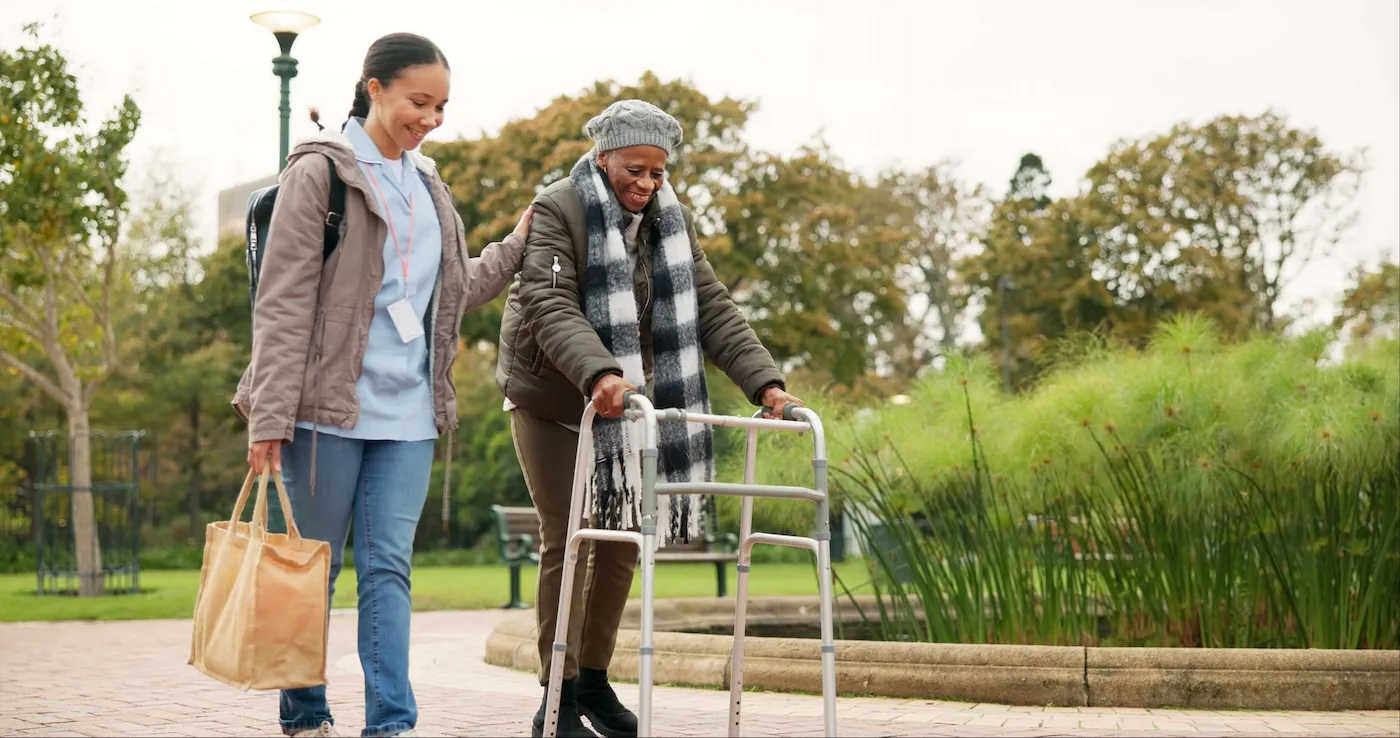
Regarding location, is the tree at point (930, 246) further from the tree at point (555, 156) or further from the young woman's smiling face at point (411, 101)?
the young woman's smiling face at point (411, 101)

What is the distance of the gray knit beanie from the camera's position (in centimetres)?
421

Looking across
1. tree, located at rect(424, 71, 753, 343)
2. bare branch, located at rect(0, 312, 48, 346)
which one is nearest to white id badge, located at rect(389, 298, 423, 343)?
bare branch, located at rect(0, 312, 48, 346)

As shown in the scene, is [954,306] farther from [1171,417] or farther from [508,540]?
[1171,417]

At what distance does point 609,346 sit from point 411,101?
84 cm

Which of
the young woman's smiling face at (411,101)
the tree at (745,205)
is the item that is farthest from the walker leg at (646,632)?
the tree at (745,205)

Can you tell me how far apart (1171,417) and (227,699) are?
4051 millimetres

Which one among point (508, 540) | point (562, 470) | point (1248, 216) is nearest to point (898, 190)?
point (1248, 216)

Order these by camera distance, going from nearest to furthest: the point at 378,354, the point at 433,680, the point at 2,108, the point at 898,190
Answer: the point at 378,354 → the point at 433,680 → the point at 2,108 → the point at 898,190

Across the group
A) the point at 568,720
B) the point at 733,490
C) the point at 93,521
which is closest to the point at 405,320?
the point at 733,490

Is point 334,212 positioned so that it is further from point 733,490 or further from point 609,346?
point 733,490

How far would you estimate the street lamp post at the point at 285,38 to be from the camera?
11812 mm

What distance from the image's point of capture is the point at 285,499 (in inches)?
143

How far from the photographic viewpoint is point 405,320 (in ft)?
12.7

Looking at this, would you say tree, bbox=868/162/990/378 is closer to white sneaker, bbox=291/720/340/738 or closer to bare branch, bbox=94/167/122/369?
bare branch, bbox=94/167/122/369
